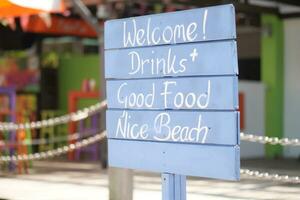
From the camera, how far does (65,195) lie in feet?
28.1

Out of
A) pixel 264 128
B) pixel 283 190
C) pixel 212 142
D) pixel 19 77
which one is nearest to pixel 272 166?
pixel 264 128

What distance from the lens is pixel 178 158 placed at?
5102 mm

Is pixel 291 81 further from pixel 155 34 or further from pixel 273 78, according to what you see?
pixel 155 34

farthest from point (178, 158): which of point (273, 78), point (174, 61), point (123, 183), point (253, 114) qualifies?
point (273, 78)

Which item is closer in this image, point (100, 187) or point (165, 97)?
point (165, 97)

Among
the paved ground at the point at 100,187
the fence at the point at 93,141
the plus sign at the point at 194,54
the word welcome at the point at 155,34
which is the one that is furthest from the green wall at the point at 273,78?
the plus sign at the point at 194,54

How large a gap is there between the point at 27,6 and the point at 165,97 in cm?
336

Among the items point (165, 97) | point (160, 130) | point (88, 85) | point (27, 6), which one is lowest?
point (160, 130)

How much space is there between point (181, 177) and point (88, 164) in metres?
7.75

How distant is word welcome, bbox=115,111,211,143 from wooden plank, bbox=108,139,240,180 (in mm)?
53

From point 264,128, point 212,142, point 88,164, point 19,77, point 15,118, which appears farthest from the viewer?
point 19,77

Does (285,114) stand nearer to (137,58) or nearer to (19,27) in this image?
(19,27)

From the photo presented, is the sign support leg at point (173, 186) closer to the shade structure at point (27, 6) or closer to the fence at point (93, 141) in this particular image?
the fence at point (93, 141)

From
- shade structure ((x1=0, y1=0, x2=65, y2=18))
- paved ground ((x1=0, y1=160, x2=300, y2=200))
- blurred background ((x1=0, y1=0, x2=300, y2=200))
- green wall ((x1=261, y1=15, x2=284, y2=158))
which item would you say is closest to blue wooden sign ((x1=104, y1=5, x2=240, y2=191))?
shade structure ((x1=0, y1=0, x2=65, y2=18))
